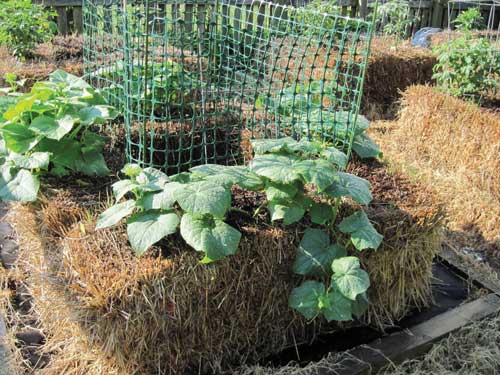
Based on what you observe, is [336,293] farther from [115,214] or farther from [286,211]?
[115,214]

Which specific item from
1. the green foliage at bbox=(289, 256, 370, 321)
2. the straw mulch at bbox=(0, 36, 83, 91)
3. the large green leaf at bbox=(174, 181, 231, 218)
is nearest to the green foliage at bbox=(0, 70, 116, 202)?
the large green leaf at bbox=(174, 181, 231, 218)

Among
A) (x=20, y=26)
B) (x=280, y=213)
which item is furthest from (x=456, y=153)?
(x=20, y=26)

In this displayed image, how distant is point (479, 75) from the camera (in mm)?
4672

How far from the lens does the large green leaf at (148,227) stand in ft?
7.03

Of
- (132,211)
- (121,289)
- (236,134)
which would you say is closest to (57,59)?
(236,134)

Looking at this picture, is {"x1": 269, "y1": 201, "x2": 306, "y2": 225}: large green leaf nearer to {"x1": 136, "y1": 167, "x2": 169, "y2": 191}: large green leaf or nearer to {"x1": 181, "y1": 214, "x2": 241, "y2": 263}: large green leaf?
{"x1": 181, "y1": 214, "x2": 241, "y2": 263}: large green leaf

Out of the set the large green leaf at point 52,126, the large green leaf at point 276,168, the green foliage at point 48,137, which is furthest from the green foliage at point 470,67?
the large green leaf at point 52,126

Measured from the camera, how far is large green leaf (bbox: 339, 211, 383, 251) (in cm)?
233

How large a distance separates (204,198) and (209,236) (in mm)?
144

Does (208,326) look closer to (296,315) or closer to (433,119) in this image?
(296,315)

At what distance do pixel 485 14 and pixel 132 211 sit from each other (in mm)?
10498

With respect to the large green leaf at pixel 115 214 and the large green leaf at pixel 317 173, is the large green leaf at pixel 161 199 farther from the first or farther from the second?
the large green leaf at pixel 317 173

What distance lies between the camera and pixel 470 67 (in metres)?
4.62

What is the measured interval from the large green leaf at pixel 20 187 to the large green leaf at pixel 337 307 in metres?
1.34
